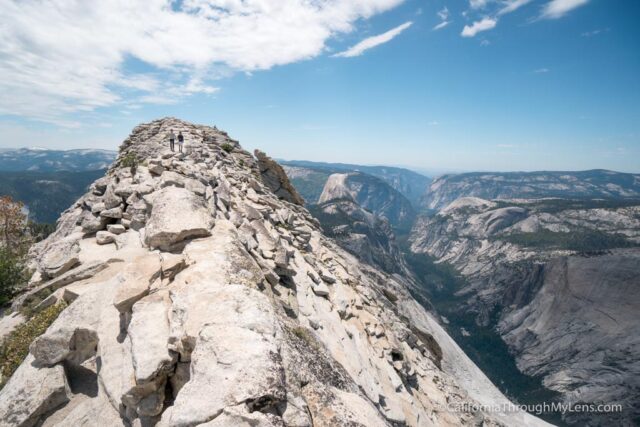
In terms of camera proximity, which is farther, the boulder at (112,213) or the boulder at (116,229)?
the boulder at (112,213)

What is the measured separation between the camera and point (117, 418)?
26.6 ft

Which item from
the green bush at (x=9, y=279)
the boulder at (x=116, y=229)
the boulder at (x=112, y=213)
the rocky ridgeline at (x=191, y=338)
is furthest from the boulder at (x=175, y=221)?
the green bush at (x=9, y=279)

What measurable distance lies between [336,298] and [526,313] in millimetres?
216282

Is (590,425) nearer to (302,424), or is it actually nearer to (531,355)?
(531,355)

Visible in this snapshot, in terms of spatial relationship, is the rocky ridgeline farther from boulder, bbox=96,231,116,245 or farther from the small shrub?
the small shrub

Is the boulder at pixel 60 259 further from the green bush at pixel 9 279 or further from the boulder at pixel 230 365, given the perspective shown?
the boulder at pixel 230 365

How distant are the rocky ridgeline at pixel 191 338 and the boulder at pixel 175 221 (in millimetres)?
69

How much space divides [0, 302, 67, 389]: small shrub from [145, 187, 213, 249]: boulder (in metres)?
3.96

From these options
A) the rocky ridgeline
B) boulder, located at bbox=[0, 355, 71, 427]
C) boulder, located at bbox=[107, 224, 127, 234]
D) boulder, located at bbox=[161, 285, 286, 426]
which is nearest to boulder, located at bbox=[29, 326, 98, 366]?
the rocky ridgeline

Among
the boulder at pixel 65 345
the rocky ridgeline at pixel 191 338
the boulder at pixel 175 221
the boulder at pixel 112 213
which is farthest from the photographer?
the boulder at pixel 112 213

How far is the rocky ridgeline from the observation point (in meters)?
6.82

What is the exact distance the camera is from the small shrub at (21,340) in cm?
1041

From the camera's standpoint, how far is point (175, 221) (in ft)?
44.5

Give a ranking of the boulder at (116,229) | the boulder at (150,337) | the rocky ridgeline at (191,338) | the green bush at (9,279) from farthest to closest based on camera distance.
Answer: the boulder at (116,229) < the green bush at (9,279) < the boulder at (150,337) < the rocky ridgeline at (191,338)
